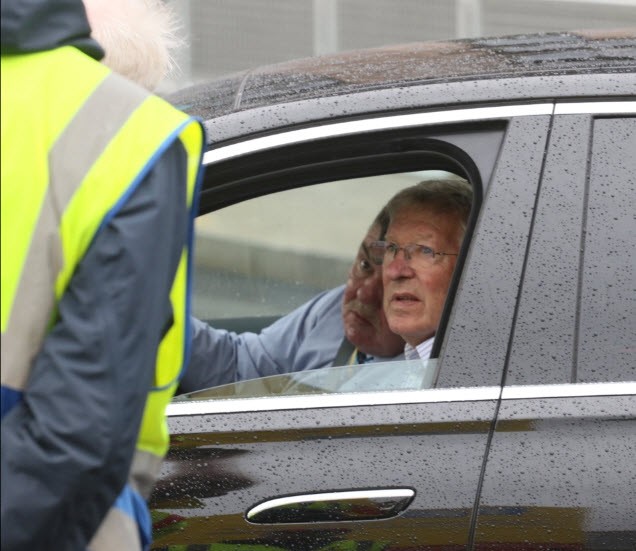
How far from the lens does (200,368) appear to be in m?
3.05

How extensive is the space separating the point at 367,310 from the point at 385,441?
962 mm

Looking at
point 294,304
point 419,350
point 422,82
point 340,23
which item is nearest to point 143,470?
point 422,82

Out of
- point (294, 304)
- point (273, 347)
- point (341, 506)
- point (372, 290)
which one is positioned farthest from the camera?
point (294, 304)

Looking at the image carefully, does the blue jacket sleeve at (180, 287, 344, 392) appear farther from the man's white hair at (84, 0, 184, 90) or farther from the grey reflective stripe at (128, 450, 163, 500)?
the grey reflective stripe at (128, 450, 163, 500)

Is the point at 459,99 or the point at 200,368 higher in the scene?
the point at 459,99

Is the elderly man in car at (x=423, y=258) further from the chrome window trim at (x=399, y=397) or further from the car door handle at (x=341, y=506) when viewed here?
the car door handle at (x=341, y=506)

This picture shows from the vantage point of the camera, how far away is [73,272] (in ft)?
4.75

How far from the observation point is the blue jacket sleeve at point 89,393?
141 cm

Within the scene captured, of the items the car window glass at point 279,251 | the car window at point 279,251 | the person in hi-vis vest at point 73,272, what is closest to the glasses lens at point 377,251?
the person in hi-vis vest at point 73,272

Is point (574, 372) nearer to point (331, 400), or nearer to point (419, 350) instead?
point (331, 400)

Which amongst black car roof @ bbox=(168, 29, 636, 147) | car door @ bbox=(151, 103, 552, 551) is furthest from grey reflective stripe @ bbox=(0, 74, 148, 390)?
black car roof @ bbox=(168, 29, 636, 147)

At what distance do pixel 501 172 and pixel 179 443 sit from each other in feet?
2.35

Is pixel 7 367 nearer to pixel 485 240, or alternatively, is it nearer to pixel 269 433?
pixel 269 433

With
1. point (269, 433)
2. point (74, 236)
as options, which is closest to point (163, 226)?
point (74, 236)
